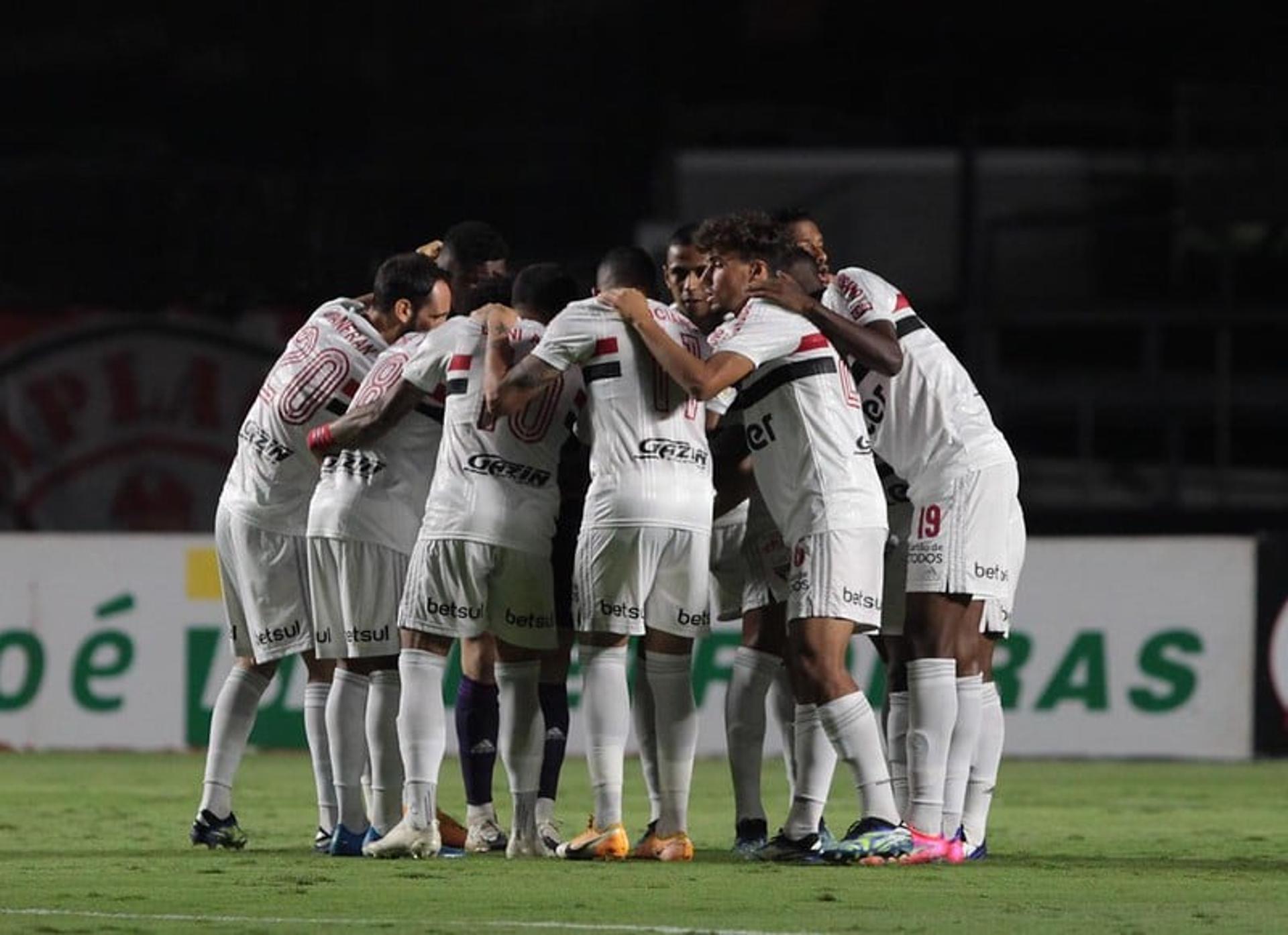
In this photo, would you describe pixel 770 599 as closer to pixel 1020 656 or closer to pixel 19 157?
pixel 1020 656

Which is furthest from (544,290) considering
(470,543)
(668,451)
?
(470,543)

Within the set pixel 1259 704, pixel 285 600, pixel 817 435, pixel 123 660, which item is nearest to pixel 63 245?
pixel 123 660

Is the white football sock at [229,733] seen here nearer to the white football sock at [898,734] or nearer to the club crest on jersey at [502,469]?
the club crest on jersey at [502,469]

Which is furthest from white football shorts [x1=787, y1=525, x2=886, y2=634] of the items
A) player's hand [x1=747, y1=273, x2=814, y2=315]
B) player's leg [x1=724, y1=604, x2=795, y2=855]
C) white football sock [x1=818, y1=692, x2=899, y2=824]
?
player's hand [x1=747, y1=273, x2=814, y2=315]

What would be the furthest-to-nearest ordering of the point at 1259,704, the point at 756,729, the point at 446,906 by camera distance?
the point at 1259,704 < the point at 756,729 < the point at 446,906

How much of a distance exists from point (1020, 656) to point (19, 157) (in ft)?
34.2

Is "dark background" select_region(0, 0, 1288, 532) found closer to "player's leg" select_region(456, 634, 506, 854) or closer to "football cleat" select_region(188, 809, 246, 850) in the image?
"football cleat" select_region(188, 809, 246, 850)

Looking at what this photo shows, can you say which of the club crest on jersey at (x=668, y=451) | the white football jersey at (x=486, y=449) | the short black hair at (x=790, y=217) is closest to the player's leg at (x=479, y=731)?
the white football jersey at (x=486, y=449)

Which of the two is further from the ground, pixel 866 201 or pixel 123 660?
pixel 866 201

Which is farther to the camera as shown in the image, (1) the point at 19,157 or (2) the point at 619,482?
(1) the point at 19,157

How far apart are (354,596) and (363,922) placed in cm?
207

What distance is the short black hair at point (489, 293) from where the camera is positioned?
8.01m

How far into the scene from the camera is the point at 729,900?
6430 mm

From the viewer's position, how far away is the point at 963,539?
304 inches
